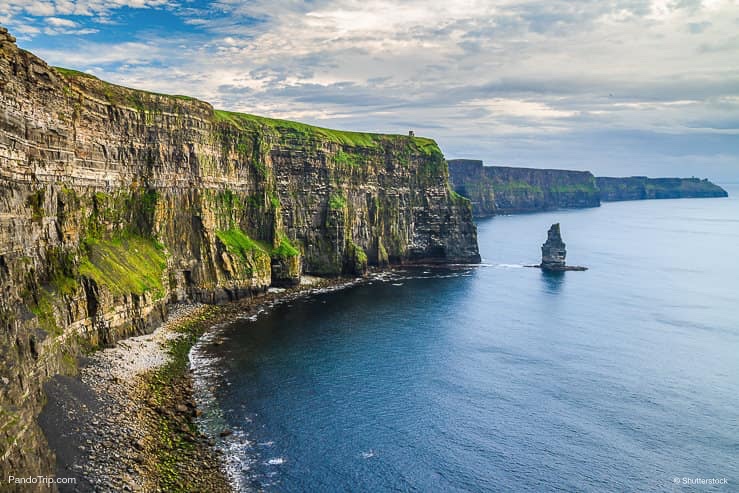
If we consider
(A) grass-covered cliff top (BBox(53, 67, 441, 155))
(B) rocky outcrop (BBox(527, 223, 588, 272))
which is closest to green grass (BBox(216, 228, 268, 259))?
(A) grass-covered cliff top (BBox(53, 67, 441, 155))

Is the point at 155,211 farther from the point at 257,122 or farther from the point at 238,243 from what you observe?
the point at 257,122

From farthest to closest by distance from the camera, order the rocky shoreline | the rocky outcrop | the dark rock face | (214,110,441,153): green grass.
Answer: the dark rock face, the rocky outcrop, (214,110,441,153): green grass, the rocky shoreline

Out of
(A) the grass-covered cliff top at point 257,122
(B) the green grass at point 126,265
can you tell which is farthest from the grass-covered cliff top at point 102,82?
(B) the green grass at point 126,265

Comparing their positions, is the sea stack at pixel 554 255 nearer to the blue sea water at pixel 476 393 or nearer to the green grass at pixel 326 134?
the blue sea water at pixel 476 393

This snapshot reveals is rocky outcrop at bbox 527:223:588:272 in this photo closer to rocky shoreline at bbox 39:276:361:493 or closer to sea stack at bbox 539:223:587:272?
sea stack at bbox 539:223:587:272

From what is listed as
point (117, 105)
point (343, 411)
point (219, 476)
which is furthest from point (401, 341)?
point (117, 105)

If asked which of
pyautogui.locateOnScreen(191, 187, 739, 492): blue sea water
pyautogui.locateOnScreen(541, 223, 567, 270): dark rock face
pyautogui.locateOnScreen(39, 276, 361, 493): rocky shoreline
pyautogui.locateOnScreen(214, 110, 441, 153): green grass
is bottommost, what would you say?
pyautogui.locateOnScreen(191, 187, 739, 492): blue sea water

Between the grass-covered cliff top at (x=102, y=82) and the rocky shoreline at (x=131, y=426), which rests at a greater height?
the grass-covered cliff top at (x=102, y=82)
